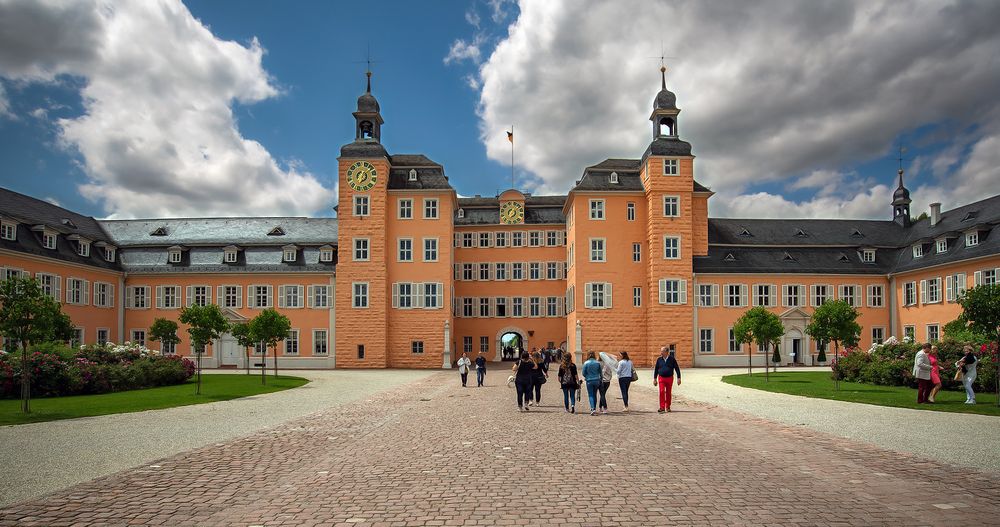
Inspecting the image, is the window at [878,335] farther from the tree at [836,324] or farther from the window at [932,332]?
the tree at [836,324]

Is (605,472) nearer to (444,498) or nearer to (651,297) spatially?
(444,498)

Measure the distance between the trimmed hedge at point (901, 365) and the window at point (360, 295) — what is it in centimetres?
3001

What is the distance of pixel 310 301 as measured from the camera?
4947cm

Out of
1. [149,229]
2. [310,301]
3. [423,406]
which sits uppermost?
[149,229]

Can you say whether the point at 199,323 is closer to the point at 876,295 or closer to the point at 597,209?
the point at 597,209

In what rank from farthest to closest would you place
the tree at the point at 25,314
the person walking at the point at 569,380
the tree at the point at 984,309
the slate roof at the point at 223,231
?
the slate roof at the point at 223,231 < the person walking at the point at 569,380 < the tree at the point at 984,309 < the tree at the point at 25,314

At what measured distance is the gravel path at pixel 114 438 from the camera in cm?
1000

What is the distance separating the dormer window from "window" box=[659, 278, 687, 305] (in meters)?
16.5

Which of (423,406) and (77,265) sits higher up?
(77,265)

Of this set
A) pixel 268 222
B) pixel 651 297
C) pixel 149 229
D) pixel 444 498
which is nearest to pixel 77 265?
pixel 149 229

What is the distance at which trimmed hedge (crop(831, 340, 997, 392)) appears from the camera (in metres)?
23.2

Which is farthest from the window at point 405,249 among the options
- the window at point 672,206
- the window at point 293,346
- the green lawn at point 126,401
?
the green lawn at point 126,401

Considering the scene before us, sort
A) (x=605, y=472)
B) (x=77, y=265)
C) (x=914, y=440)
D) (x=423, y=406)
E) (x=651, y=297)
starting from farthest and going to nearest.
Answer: (x=651, y=297), (x=77, y=265), (x=423, y=406), (x=914, y=440), (x=605, y=472)

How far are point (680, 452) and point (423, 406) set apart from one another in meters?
10.4
